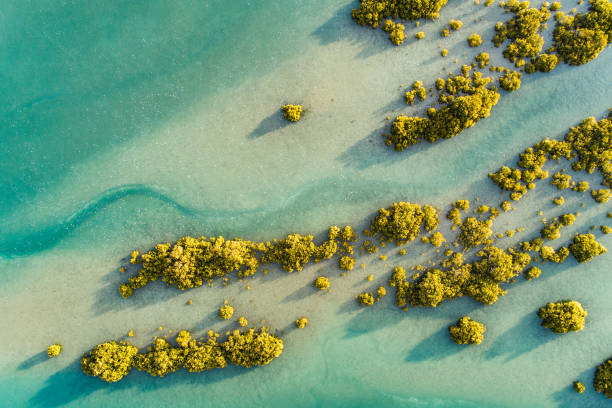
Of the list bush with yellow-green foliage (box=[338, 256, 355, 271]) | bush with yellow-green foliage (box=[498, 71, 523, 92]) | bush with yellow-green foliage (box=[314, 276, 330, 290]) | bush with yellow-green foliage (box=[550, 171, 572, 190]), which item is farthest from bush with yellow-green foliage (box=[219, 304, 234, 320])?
bush with yellow-green foliage (box=[498, 71, 523, 92])

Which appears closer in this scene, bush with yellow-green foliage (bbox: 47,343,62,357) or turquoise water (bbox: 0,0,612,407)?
bush with yellow-green foliage (bbox: 47,343,62,357)

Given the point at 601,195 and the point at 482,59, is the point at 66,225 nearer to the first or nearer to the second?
the point at 482,59

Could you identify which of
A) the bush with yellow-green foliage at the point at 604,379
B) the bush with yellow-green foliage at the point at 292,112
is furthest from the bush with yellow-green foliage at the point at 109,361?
the bush with yellow-green foliage at the point at 604,379

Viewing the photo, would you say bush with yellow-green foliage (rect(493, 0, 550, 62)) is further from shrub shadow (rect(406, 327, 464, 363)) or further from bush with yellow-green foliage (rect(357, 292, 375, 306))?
shrub shadow (rect(406, 327, 464, 363))

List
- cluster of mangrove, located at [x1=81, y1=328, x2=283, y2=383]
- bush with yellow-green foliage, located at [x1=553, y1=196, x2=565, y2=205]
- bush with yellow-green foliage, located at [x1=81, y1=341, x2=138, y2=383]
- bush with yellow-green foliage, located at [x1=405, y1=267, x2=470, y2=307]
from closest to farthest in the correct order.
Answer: bush with yellow-green foliage, located at [x1=81, y1=341, x2=138, y2=383] < cluster of mangrove, located at [x1=81, y1=328, x2=283, y2=383] < bush with yellow-green foliage, located at [x1=405, y1=267, x2=470, y2=307] < bush with yellow-green foliage, located at [x1=553, y1=196, x2=565, y2=205]

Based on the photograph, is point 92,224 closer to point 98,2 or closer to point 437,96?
point 98,2

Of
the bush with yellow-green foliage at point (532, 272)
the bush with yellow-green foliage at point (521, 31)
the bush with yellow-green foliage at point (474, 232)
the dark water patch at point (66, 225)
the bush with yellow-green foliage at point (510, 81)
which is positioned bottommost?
the bush with yellow-green foliage at point (532, 272)

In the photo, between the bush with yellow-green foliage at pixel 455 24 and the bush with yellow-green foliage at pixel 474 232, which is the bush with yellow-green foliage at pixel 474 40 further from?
the bush with yellow-green foliage at pixel 474 232
